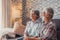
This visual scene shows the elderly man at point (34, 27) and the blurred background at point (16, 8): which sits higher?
the blurred background at point (16, 8)

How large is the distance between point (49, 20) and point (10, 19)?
2.78 m

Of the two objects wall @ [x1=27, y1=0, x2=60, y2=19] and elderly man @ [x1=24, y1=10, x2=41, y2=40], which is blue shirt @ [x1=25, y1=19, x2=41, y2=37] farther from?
wall @ [x1=27, y1=0, x2=60, y2=19]

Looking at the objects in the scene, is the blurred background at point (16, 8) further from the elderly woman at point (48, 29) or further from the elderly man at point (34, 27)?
the elderly woman at point (48, 29)

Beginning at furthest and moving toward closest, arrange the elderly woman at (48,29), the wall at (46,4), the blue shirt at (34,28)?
the wall at (46,4) < the blue shirt at (34,28) < the elderly woman at (48,29)

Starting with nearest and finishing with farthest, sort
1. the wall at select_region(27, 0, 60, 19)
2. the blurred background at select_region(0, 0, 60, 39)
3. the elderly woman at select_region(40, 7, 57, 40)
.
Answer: the elderly woman at select_region(40, 7, 57, 40) < the wall at select_region(27, 0, 60, 19) < the blurred background at select_region(0, 0, 60, 39)

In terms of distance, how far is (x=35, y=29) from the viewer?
148 inches

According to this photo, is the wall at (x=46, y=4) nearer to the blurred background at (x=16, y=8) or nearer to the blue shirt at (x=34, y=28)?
the blurred background at (x=16, y=8)

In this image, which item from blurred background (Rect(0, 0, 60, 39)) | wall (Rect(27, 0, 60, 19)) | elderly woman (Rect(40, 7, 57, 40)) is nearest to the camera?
elderly woman (Rect(40, 7, 57, 40))

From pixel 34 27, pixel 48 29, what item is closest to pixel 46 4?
pixel 34 27

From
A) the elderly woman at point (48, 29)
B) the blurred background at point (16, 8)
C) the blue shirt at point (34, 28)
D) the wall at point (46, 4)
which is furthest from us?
the blurred background at point (16, 8)

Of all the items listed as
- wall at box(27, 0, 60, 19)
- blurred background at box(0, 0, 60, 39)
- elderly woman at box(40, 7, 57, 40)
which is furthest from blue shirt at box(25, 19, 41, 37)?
blurred background at box(0, 0, 60, 39)

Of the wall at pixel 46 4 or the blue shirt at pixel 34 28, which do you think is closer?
the blue shirt at pixel 34 28

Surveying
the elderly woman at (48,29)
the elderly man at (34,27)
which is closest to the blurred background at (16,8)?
the elderly man at (34,27)

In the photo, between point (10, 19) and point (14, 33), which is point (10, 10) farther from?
point (14, 33)
